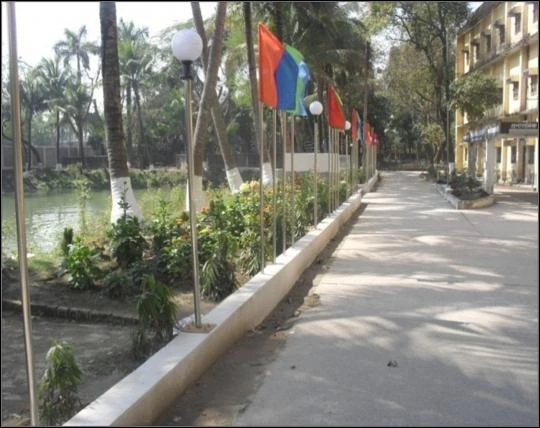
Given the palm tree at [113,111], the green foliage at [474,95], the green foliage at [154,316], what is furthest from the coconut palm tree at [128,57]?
the green foliage at [154,316]

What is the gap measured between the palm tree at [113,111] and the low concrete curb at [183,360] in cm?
383

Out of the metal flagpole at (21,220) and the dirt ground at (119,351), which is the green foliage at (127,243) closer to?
the dirt ground at (119,351)

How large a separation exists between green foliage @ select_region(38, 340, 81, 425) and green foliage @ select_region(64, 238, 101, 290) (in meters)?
4.14

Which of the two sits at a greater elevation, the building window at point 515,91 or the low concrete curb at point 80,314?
the building window at point 515,91

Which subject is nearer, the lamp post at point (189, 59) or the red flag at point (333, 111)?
the lamp post at point (189, 59)

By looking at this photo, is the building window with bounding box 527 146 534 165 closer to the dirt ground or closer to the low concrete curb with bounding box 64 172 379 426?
the dirt ground

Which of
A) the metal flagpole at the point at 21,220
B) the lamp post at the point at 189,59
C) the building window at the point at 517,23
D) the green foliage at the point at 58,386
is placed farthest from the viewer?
the building window at the point at 517,23

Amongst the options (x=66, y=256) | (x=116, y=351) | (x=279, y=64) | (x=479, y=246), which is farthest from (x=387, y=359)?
(x=479, y=246)

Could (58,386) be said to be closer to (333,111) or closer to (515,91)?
(333,111)

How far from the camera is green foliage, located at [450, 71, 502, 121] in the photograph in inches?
955

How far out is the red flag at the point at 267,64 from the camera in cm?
671

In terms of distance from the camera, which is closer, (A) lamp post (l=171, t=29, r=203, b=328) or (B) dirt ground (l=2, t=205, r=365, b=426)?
(B) dirt ground (l=2, t=205, r=365, b=426)

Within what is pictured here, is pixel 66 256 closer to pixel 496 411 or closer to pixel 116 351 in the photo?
pixel 116 351

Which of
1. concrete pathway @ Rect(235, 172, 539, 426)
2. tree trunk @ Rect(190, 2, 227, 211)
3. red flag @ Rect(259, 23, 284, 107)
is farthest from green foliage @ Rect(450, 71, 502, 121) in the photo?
red flag @ Rect(259, 23, 284, 107)
